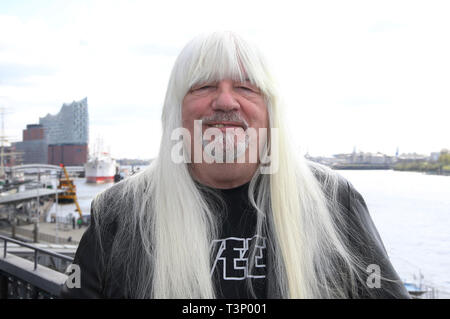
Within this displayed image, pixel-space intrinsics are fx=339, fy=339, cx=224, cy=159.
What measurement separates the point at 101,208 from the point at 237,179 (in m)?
0.58

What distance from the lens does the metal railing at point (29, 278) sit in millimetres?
2875

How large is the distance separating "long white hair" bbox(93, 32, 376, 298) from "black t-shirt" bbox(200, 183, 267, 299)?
0.10 feet

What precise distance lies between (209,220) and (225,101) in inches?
18.2

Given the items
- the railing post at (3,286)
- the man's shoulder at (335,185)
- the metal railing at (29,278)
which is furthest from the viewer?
the railing post at (3,286)

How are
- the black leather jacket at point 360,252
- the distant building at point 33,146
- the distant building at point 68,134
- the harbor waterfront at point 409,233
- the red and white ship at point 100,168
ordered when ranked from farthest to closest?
1. the distant building at point 33,146
2. the distant building at point 68,134
3. the red and white ship at point 100,168
4. the harbor waterfront at point 409,233
5. the black leather jacket at point 360,252

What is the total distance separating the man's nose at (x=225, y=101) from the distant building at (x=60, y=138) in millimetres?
70584

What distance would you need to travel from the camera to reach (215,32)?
4.47 feet

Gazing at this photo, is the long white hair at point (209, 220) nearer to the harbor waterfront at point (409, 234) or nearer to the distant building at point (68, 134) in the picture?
the harbor waterfront at point (409, 234)

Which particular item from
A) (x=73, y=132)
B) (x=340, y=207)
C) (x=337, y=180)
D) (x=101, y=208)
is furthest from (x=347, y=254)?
(x=73, y=132)

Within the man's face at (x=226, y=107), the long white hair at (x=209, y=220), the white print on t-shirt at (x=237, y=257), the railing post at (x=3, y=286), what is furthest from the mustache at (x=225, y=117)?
the railing post at (x=3, y=286)

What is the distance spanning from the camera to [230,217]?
4.38ft

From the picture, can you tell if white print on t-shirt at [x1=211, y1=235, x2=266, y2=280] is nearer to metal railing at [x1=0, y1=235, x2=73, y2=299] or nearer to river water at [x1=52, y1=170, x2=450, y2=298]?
metal railing at [x1=0, y1=235, x2=73, y2=299]

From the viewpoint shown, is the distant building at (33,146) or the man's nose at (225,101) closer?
the man's nose at (225,101)
